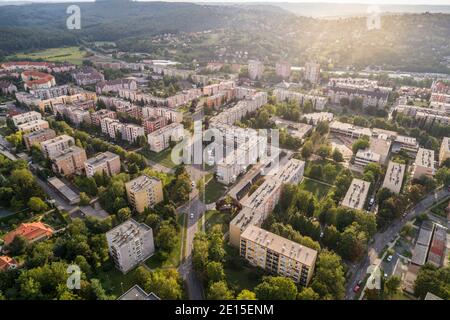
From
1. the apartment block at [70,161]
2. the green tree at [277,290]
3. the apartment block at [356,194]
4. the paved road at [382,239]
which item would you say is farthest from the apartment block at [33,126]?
the paved road at [382,239]

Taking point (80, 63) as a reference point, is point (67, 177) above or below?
below

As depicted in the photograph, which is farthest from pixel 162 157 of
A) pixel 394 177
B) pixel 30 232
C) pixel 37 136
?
pixel 394 177

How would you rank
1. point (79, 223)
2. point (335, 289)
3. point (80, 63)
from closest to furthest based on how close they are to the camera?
1. point (335, 289)
2. point (79, 223)
3. point (80, 63)

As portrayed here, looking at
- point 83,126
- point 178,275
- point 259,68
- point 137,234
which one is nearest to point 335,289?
point 178,275

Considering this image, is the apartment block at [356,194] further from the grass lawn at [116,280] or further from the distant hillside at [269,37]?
the distant hillside at [269,37]

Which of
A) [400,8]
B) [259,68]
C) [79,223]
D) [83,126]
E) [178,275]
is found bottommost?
[178,275]

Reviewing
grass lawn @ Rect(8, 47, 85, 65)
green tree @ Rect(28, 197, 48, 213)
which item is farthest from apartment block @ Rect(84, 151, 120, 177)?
grass lawn @ Rect(8, 47, 85, 65)
